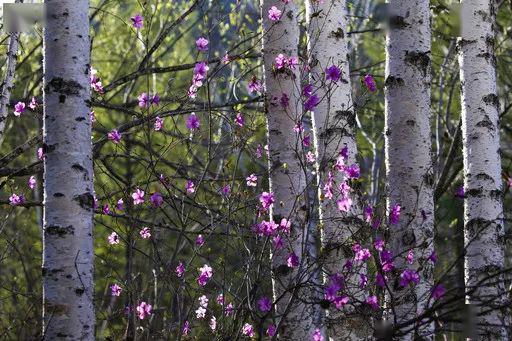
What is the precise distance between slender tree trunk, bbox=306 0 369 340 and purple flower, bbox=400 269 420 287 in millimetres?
248

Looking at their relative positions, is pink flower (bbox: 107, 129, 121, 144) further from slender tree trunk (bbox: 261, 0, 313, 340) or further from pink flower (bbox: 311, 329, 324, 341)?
pink flower (bbox: 311, 329, 324, 341)

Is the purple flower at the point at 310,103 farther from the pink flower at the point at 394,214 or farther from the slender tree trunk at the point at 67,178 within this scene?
the slender tree trunk at the point at 67,178

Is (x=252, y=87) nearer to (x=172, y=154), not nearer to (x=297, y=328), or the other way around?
(x=297, y=328)

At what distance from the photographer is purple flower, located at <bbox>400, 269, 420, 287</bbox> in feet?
12.7

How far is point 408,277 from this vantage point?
153 inches

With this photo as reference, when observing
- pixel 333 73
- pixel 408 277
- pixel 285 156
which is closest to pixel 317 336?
pixel 408 277

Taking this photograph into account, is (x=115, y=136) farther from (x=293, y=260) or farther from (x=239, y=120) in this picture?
(x=293, y=260)

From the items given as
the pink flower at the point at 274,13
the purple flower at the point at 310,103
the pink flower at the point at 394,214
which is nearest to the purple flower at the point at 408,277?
the pink flower at the point at 394,214

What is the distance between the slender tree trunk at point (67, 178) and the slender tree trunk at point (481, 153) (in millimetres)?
2606

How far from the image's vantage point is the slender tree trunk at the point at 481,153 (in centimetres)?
471

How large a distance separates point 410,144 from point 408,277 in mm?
790

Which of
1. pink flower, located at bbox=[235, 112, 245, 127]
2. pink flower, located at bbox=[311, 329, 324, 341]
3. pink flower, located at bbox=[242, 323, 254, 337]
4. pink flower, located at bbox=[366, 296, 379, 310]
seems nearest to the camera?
pink flower, located at bbox=[366, 296, 379, 310]

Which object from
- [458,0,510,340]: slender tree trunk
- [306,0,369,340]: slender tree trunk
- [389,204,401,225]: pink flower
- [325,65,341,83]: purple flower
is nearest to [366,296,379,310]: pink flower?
[306,0,369,340]: slender tree trunk

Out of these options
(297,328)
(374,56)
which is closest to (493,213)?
(297,328)
